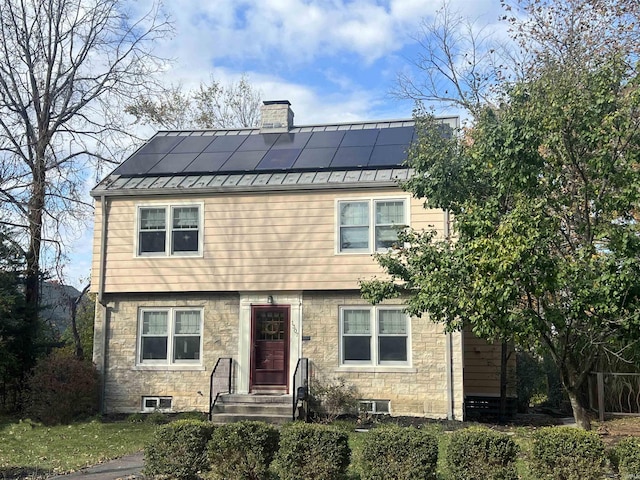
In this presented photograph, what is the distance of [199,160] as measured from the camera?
1667cm

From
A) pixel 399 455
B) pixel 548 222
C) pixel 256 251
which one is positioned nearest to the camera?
pixel 399 455

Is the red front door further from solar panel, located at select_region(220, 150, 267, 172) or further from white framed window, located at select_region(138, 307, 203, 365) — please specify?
solar panel, located at select_region(220, 150, 267, 172)

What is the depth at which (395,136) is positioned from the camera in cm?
1688

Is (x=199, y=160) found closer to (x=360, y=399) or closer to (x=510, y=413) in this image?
(x=360, y=399)

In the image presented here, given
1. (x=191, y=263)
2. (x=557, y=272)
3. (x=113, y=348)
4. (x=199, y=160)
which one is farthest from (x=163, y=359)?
(x=557, y=272)

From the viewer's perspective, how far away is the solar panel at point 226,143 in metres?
17.4

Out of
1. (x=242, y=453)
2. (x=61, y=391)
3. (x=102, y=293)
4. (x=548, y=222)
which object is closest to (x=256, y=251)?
(x=102, y=293)

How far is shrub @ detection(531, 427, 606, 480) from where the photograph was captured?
6.72 metres

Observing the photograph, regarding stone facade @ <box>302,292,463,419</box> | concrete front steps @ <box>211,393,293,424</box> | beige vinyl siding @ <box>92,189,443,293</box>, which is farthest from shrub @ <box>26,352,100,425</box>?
stone facade @ <box>302,292,463,419</box>

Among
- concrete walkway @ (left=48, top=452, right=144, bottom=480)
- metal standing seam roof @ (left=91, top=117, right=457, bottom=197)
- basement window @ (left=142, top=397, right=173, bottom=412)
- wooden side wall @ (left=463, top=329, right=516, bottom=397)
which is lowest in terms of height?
concrete walkway @ (left=48, top=452, right=144, bottom=480)

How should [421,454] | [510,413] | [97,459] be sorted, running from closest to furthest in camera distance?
[421,454]
[97,459]
[510,413]

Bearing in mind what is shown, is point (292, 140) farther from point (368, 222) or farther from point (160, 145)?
point (368, 222)

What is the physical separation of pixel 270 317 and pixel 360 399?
2.83 meters

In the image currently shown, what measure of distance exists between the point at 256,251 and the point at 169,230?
2.25 meters
